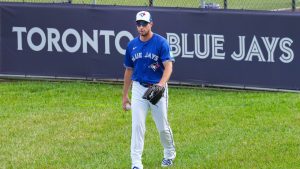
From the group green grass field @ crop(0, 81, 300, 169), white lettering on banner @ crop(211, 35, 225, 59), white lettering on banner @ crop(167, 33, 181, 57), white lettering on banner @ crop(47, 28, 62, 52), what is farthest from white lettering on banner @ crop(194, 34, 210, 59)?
white lettering on banner @ crop(47, 28, 62, 52)

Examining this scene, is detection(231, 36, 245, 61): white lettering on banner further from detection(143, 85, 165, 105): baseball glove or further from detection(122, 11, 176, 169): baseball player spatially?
detection(143, 85, 165, 105): baseball glove

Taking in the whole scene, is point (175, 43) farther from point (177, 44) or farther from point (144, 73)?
point (144, 73)

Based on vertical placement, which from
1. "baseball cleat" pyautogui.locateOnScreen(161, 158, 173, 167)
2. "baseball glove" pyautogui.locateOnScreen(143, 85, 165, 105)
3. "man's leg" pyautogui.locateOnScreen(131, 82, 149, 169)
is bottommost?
"baseball cleat" pyautogui.locateOnScreen(161, 158, 173, 167)

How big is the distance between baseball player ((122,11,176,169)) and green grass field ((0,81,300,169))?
1.92 ft

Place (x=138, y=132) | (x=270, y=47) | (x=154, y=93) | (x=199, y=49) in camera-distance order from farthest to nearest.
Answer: (x=199, y=49), (x=270, y=47), (x=138, y=132), (x=154, y=93)

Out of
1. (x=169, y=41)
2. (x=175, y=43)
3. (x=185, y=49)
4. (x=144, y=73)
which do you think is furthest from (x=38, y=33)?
(x=144, y=73)

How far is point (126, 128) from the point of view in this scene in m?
12.6

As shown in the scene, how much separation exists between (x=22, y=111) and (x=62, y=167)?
12.6ft

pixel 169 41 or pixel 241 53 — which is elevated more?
pixel 169 41

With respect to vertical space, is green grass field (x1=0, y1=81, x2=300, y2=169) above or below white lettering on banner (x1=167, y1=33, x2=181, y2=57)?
below

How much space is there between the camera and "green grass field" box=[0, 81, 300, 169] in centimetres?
1057

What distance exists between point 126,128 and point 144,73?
2.82 m

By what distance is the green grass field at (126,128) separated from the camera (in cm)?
1057

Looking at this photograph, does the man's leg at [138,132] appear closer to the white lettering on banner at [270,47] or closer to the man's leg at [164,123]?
the man's leg at [164,123]
